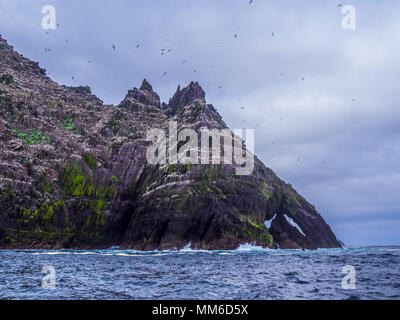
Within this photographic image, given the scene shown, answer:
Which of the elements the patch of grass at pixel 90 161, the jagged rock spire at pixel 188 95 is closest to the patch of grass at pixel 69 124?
the patch of grass at pixel 90 161

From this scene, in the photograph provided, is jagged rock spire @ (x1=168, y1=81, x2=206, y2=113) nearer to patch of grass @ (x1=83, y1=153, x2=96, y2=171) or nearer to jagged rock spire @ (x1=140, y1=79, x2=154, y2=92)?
jagged rock spire @ (x1=140, y1=79, x2=154, y2=92)

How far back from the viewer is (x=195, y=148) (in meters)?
91.1

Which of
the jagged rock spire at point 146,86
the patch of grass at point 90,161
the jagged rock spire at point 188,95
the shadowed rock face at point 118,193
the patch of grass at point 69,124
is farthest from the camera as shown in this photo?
the jagged rock spire at point 146,86

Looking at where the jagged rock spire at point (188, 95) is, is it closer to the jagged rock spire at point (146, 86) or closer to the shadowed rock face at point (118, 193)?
the shadowed rock face at point (118, 193)

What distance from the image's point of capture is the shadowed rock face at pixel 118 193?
7431cm

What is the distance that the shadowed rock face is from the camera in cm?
7431

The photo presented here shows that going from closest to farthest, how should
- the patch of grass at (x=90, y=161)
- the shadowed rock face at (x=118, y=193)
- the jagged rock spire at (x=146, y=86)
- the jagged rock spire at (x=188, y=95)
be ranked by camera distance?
the shadowed rock face at (x=118, y=193)
the patch of grass at (x=90, y=161)
the jagged rock spire at (x=188, y=95)
the jagged rock spire at (x=146, y=86)

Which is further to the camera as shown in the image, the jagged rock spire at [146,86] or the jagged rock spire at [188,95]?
the jagged rock spire at [146,86]

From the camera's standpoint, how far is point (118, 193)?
94.6m

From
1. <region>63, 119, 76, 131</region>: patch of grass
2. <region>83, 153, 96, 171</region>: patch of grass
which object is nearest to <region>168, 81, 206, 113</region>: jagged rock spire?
<region>63, 119, 76, 131</region>: patch of grass

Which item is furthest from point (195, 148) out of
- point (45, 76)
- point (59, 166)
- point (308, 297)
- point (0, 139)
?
point (45, 76)
